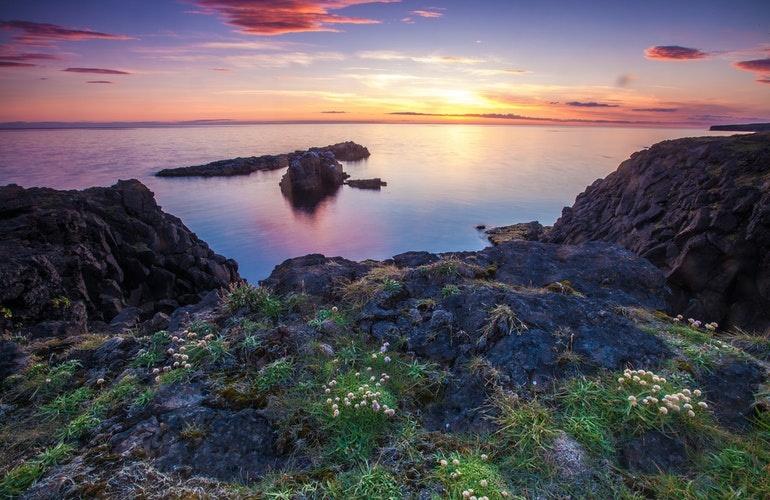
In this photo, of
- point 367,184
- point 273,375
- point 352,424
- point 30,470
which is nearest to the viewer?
point 30,470

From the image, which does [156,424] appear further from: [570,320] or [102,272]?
[102,272]

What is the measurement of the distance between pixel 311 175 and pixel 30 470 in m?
104

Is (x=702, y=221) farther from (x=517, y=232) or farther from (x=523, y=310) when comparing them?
(x=517, y=232)

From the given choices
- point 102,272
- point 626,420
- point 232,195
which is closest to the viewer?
point 626,420

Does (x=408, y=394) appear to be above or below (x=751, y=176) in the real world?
below

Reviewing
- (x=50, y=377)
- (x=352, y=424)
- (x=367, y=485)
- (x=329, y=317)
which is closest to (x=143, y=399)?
(x=50, y=377)

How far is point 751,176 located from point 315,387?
4233cm

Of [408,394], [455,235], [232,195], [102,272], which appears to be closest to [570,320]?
[408,394]

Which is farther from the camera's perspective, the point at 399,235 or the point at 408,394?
the point at 399,235

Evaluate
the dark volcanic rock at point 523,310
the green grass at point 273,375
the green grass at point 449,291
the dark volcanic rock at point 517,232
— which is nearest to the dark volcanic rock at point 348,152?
the dark volcanic rock at point 517,232

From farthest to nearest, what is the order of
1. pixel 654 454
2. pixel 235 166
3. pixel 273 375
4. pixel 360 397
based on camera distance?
pixel 235 166, pixel 273 375, pixel 360 397, pixel 654 454

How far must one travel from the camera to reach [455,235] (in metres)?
74.8

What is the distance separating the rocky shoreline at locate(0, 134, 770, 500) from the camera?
5035 millimetres

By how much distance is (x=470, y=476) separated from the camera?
16.1 feet
